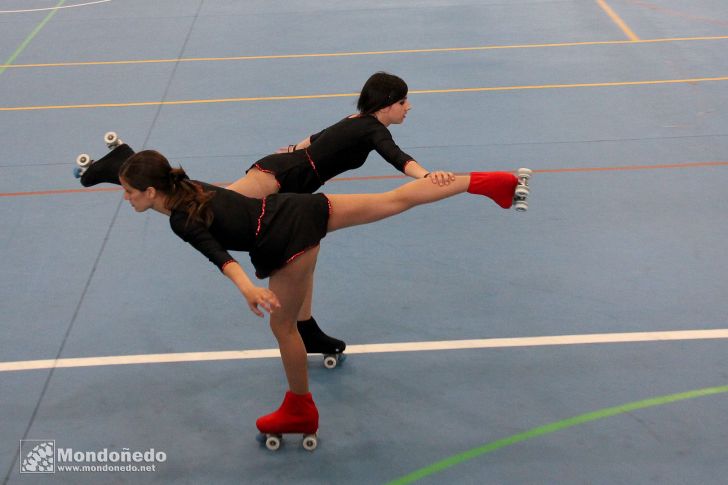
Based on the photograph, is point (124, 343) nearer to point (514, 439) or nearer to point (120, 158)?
point (120, 158)

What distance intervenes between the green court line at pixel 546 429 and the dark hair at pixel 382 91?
1.97m

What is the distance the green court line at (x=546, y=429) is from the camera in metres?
4.12

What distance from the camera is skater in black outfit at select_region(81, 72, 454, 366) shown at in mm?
4566

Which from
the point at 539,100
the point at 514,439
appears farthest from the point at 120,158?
the point at 539,100

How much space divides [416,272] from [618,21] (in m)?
6.14

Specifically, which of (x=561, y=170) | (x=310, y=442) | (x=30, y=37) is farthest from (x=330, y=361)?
(x=30, y=37)

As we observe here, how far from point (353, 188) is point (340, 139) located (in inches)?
86.5

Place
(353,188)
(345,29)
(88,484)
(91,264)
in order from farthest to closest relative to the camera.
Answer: (345,29) → (353,188) → (91,264) → (88,484)

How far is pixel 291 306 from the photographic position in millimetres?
4078

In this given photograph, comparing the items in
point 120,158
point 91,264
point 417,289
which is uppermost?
point 120,158

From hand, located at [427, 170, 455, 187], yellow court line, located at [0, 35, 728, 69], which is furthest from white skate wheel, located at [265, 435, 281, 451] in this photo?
yellow court line, located at [0, 35, 728, 69]

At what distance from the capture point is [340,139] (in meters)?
4.67

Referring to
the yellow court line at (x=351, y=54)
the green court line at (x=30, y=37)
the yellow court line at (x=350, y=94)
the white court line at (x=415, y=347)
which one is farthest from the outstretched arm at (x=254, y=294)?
the green court line at (x=30, y=37)

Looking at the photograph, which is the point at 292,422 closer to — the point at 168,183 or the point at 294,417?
the point at 294,417
